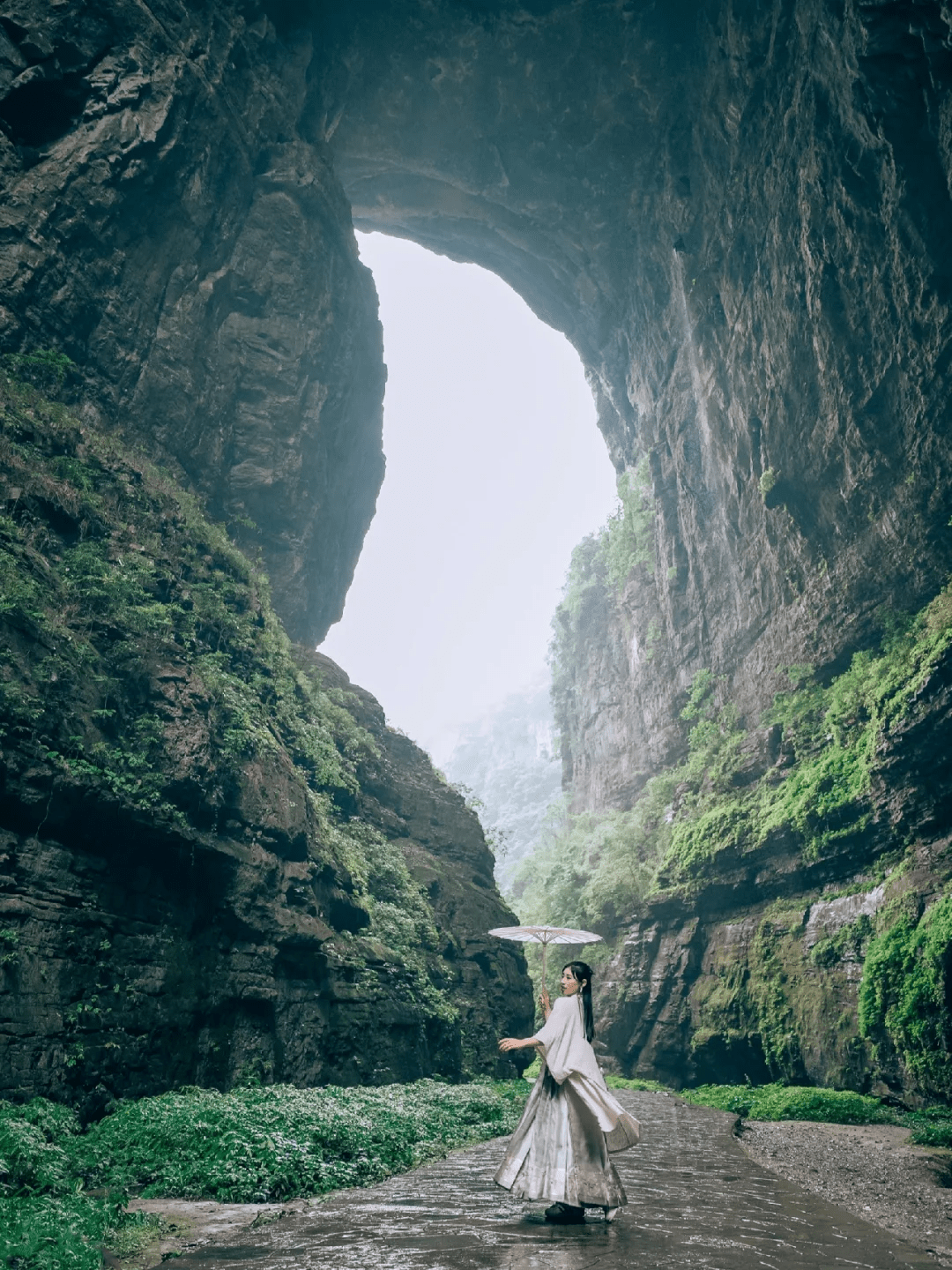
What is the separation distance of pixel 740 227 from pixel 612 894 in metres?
21.4

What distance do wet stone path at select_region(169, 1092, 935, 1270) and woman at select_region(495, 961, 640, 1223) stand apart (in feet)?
0.58

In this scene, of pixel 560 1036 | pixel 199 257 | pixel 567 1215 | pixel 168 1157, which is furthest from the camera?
pixel 199 257

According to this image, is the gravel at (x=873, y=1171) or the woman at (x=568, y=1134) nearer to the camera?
the woman at (x=568, y=1134)

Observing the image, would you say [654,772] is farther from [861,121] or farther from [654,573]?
[861,121]

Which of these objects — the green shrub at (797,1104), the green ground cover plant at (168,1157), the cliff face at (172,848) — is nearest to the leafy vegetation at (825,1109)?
the green shrub at (797,1104)

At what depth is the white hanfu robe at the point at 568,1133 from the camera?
15.6 ft

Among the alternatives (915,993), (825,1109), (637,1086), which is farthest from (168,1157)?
(637,1086)

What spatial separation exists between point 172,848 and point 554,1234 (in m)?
7.40

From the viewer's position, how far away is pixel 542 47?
85.9ft

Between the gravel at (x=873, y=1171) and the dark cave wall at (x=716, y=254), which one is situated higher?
the dark cave wall at (x=716, y=254)

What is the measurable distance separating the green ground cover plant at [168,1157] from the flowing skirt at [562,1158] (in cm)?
186

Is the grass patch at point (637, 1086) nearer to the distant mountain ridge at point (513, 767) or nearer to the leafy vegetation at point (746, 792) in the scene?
the leafy vegetation at point (746, 792)

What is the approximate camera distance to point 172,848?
10.2 metres

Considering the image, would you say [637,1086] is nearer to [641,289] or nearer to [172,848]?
[172,848]
